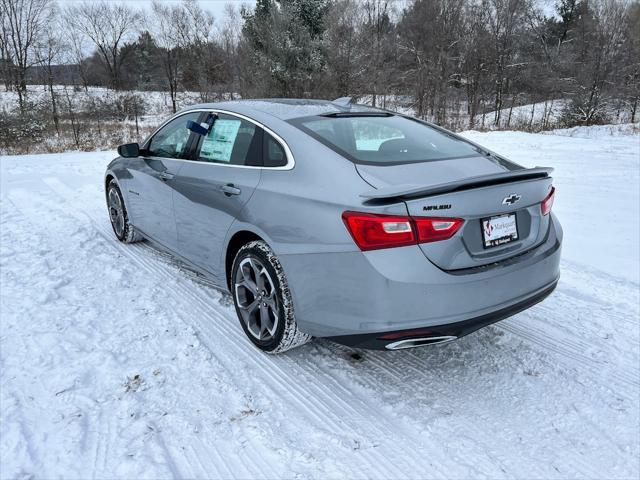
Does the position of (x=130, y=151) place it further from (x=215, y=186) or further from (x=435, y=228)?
(x=435, y=228)

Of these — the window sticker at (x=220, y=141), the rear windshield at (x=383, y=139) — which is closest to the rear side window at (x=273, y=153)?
the rear windshield at (x=383, y=139)

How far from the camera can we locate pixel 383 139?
9.49 feet

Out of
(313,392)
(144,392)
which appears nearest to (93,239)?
(144,392)

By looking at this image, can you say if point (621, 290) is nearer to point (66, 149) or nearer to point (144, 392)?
point (144, 392)

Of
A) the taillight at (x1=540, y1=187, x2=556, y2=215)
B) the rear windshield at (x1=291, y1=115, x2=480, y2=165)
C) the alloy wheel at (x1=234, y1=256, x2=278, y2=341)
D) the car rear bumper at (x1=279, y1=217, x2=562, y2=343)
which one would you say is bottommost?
the alloy wheel at (x1=234, y1=256, x2=278, y2=341)

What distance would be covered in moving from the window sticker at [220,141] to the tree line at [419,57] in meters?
24.2

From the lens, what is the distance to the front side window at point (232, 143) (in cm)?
290

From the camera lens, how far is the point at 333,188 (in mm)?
2254

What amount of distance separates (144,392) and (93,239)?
3.30m

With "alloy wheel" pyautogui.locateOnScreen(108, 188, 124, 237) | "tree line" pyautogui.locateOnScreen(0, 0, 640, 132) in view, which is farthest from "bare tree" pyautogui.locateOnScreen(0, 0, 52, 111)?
"alloy wheel" pyautogui.locateOnScreen(108, 188, 124, 237)

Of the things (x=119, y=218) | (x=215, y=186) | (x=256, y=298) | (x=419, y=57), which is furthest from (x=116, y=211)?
(x=419, y=57)

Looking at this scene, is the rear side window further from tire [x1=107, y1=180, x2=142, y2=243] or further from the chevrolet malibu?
tire [x1=107, y1=180, x2=142, y2=243]

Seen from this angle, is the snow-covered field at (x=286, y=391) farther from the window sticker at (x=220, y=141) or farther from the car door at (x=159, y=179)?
the window sticker at (x=220, y=141)

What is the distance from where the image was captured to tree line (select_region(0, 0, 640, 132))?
26.7 meters
